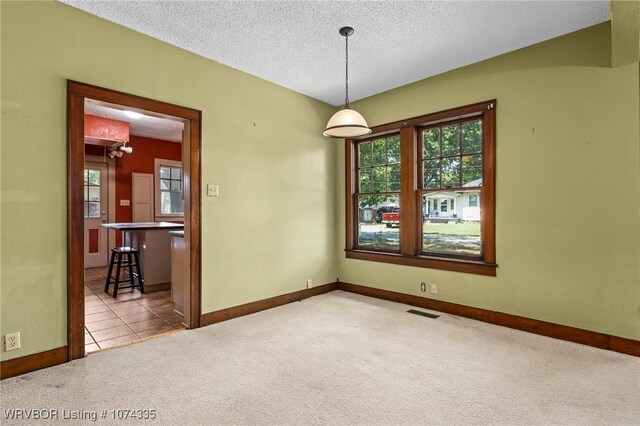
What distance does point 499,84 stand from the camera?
345cm

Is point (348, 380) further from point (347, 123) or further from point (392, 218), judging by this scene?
point (392, 218)

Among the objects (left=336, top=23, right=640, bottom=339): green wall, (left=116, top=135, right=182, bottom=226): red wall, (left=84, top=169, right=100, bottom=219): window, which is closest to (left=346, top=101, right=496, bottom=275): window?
(left=336, top=23, right=640, bottom=339): green wall

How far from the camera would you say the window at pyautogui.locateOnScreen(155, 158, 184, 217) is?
760 cm

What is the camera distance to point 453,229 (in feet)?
13.1

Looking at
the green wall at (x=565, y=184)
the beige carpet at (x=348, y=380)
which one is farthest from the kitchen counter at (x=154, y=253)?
the green wall at (x=565, y=184)

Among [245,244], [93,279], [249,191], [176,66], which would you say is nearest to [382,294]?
[245,244]

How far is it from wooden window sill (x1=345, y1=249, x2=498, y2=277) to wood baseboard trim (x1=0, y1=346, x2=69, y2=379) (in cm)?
346

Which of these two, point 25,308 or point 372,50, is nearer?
point 25,308

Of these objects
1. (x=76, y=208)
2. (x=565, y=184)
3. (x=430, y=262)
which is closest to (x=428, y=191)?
(x=430, y=262)

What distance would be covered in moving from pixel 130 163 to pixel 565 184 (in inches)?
308

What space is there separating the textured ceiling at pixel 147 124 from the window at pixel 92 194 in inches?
47.7

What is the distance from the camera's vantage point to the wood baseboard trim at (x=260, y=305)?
137 inches

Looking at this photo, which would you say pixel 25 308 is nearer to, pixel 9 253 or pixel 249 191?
pixel 9 253

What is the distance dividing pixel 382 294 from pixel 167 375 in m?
2.89
